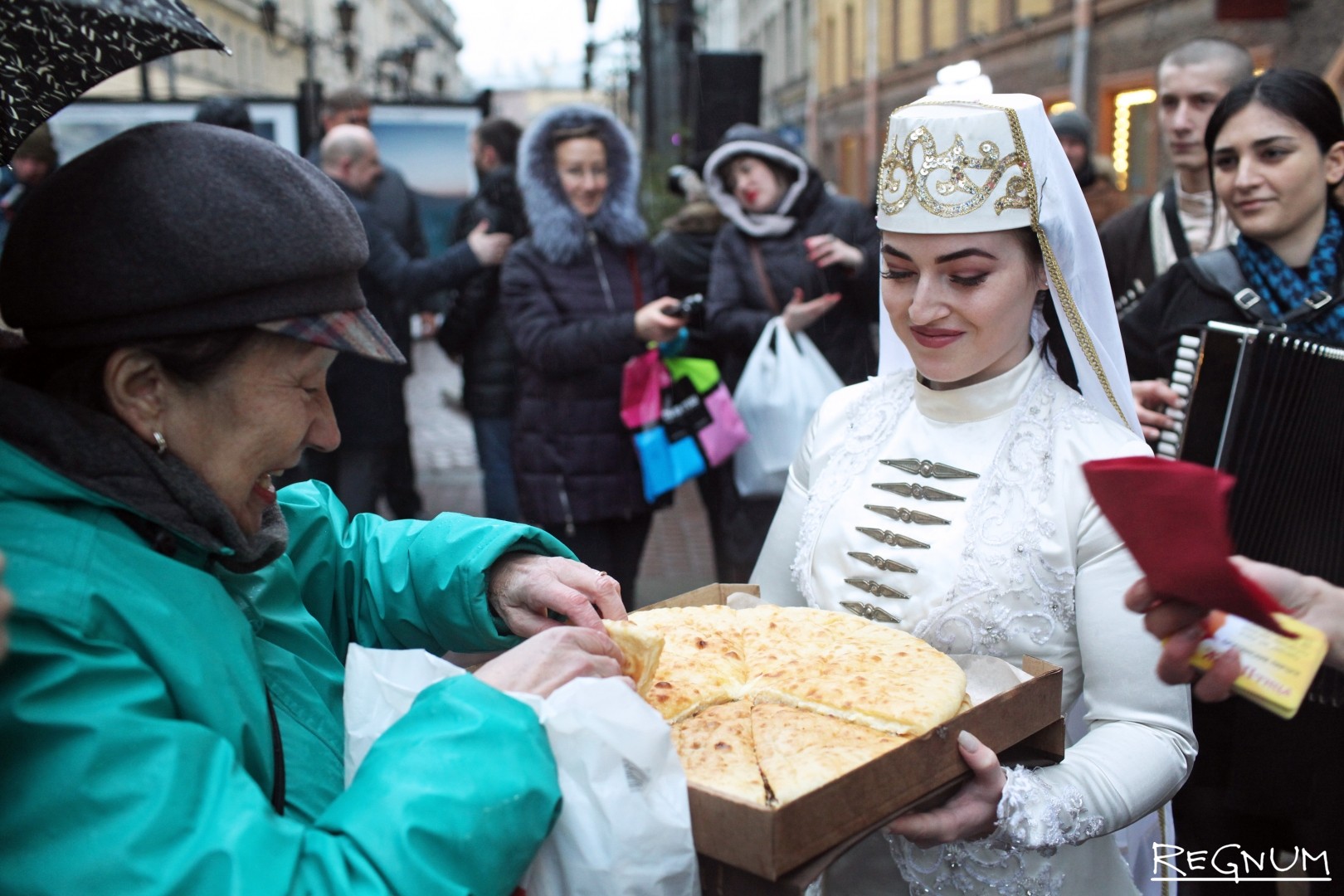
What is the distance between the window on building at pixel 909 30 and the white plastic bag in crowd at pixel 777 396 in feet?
81.8

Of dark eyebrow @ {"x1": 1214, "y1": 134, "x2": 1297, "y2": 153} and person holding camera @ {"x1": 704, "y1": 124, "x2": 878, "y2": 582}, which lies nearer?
dark eyebrow @ {"x1": 1214, "y1": 134, "x2": 1297, "y2": 153}

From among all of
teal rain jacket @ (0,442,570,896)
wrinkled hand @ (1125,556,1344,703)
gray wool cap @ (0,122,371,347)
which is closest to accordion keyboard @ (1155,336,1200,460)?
wrinkled hand @ (1125,556,1344,703)

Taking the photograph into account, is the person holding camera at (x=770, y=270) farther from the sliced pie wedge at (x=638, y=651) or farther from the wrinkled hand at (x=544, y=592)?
the sliced pie wedge at (x=638, y=651)

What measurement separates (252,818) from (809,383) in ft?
13.0

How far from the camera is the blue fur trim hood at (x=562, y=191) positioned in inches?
199

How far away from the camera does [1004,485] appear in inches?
85.4

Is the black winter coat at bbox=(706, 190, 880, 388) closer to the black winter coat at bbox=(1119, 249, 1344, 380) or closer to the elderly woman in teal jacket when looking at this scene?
the black winter coat at bbox=(1119, 249, 1344, 380)

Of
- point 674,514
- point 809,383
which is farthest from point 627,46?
point 809,383

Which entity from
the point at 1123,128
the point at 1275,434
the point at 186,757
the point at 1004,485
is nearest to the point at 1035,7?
the point at 1123,128

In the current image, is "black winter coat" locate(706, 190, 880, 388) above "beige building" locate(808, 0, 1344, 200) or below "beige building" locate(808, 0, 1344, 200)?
below

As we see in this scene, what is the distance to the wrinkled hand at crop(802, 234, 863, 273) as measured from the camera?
5219 millimetres

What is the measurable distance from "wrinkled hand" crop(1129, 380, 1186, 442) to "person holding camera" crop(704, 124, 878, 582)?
201 centimetres

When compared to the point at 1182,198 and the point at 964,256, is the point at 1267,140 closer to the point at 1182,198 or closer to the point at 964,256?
the point at 1182,198

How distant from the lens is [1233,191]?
3498 millimetres
